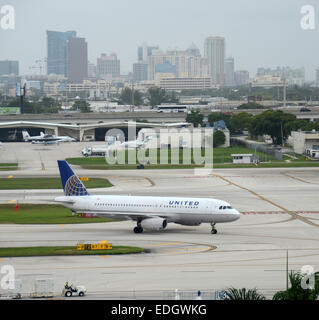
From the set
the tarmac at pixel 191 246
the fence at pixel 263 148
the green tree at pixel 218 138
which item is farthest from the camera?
the green tree at pixel 218 138

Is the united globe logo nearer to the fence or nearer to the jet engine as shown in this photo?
the jet engine

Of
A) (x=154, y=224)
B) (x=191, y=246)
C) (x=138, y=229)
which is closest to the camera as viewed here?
(x=191, y=246)

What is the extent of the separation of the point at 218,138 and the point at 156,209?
115 meters

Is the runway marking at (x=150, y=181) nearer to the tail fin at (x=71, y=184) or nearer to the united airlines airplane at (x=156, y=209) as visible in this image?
the tail fin at (x=71, y=184)

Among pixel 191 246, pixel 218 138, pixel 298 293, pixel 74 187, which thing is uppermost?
pixel 298 293

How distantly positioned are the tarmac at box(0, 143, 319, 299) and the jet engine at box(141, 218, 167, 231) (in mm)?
772

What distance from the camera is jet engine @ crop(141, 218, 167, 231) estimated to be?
67.4m

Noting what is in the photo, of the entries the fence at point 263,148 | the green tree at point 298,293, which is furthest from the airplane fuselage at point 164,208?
the fence at point 263,148

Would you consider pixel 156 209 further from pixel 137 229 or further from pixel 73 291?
pixel 73 291

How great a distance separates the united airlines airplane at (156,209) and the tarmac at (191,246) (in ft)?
4.57

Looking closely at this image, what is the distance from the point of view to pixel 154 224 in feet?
221

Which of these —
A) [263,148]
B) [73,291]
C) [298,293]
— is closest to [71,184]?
[73,291]

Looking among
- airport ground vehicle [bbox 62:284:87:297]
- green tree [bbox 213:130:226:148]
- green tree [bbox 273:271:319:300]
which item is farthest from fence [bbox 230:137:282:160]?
green tree [bbox 273:271:319:300]

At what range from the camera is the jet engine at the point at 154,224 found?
67.4 metres
